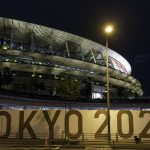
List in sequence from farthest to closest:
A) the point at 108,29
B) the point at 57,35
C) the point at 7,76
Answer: the point at 57,35, the point at 7,76, the point at 108,29

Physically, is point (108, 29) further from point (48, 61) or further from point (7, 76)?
point (48, 61)

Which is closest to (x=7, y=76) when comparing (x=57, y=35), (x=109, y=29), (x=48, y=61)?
(x=48, y=61)

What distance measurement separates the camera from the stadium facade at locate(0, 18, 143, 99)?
303 ft

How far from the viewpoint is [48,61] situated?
97.0 metres

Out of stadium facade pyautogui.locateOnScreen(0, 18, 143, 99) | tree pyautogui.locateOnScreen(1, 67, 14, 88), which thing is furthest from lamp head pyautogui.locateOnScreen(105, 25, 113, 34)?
tree pyautogui.locateOnScreen(1, 67, 14, 88)

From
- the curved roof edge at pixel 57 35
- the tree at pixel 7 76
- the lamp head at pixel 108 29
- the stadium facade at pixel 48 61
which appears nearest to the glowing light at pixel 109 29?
the lamp head at pixel 108 29

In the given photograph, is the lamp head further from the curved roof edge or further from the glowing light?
the curved roof edge

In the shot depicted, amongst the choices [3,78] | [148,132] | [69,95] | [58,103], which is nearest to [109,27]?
[148,132]

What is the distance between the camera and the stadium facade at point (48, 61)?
303ft

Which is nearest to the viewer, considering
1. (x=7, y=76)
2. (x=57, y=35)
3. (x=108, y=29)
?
(x=108, y=29)

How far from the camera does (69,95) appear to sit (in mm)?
73938

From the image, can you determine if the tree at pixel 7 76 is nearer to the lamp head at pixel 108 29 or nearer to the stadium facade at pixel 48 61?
the stadium facade at pixel 48 61

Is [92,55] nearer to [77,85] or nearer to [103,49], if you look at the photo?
[103,49]

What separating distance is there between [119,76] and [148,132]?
221 ft
